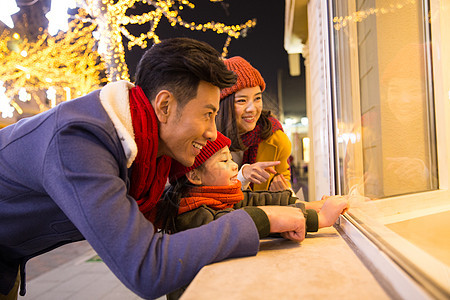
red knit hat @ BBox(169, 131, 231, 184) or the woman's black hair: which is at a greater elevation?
the woman's black hair

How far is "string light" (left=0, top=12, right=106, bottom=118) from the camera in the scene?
5.59m

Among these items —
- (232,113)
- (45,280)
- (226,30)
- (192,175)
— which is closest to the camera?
(192,175)

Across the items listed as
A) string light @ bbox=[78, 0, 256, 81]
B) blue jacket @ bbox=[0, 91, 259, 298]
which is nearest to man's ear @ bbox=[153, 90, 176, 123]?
blue jacket @ bbox=[0, 91, 259, 298]

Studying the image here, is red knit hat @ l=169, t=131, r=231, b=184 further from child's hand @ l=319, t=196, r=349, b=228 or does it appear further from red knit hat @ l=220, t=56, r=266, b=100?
red knit hat @ l=220, t=56, r=266, b=100

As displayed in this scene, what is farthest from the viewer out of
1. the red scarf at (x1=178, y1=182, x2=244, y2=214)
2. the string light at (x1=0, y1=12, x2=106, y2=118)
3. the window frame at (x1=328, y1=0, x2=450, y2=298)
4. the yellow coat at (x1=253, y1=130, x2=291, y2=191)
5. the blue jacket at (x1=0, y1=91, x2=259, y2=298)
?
the string light at (x1=0, y1=12, x2=106, y2=118)

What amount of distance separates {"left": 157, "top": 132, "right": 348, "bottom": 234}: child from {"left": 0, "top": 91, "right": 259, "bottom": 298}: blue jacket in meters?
0.21

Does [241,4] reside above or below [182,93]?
above

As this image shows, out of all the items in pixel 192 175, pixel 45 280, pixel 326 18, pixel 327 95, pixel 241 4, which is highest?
pixel 241 4

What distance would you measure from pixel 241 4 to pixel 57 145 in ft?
14.7

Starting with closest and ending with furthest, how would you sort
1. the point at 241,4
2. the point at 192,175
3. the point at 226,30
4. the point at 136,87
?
the point at 136,87 < the point at 192,175 < the point at 226,30 < the point at 241,4

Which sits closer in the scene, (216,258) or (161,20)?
(216,258)

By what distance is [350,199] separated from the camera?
51.0 inches

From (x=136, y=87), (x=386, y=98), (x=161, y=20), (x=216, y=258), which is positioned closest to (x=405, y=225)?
(x=386, y=98)

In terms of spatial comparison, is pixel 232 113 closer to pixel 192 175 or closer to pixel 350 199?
pixel 192 175
